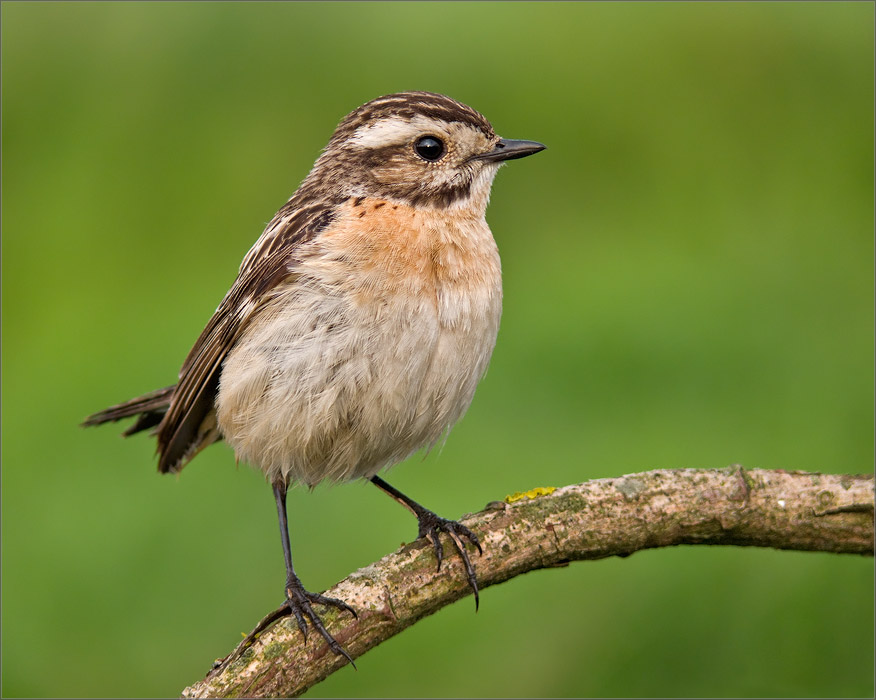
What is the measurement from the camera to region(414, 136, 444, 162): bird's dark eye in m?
5.93

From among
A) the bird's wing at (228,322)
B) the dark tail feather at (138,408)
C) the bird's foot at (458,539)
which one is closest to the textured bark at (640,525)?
the bird's foot at (458,539)

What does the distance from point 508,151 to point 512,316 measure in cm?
386

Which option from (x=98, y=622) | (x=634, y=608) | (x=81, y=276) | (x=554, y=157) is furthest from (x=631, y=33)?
(x=98, y=622)

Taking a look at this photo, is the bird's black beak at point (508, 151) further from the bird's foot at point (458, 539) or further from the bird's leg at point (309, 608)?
the bird's leg at point (309, 608)

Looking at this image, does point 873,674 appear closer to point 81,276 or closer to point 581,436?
point 581,436

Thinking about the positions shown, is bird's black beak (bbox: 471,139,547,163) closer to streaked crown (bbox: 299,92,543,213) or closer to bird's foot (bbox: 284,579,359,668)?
streaked crown (bbox: 299,92,543,213)

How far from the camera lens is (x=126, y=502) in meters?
8.17

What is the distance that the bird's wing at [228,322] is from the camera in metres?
Answer: 5.80

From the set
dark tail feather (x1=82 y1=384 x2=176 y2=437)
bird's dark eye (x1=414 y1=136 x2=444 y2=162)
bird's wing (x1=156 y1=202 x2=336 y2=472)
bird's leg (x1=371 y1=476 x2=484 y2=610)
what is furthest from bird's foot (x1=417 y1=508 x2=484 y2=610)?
dark tail feather (x1=82 y1=384 x2=176 y2=437)

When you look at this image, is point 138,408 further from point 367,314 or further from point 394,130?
point 394,130

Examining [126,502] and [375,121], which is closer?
[375,121]

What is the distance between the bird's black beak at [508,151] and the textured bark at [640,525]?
1.86 metres

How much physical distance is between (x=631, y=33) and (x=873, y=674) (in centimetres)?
763

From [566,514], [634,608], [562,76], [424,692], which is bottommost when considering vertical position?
[424,692]
